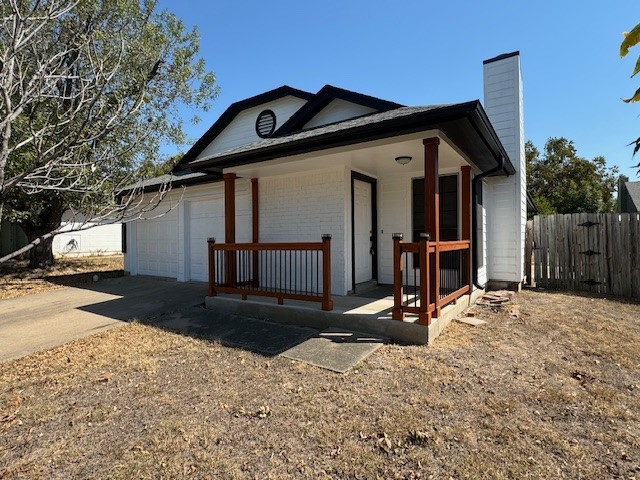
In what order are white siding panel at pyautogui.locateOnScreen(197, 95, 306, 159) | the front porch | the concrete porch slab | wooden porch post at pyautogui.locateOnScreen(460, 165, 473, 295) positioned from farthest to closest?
white siding panel at pyautogui.locateOnScreen(197, 95, 306, 159) → wooden porch post at pyautogui.locateOnScreen(460, 165, 473, 295) → the front porch → the concrete porch slab

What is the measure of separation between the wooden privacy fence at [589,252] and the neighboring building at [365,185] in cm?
115

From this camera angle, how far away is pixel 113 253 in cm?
1977

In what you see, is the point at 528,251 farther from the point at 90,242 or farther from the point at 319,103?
the point at 90,242

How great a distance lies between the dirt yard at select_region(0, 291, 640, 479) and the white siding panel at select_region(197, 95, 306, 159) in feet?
23.8

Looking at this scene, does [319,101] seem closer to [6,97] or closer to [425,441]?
[6,97]

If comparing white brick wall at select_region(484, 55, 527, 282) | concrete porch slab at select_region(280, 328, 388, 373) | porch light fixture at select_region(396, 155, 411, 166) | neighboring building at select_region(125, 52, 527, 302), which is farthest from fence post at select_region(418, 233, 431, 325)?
white brick wall at select_region(484, 55, 527, 282)

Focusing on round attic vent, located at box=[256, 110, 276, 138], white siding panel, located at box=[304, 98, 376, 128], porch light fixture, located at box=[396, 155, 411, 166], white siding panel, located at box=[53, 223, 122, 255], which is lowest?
white siding panel, located at box=[53, 223, 122, 255]

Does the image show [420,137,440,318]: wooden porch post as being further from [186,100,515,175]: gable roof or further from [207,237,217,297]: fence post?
[207,237,217,297]: fence post

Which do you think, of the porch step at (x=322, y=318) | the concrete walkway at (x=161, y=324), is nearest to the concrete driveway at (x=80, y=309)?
the concrete walkway at (x=161, y=324)

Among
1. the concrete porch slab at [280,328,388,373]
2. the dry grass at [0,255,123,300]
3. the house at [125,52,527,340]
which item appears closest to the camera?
the concrete porch slab at [280,328,388,373]

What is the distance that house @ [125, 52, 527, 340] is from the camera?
5.58 metres

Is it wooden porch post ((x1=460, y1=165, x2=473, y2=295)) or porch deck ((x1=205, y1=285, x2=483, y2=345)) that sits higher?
wooden porch post ((x1=460, y1=165, x2=473, y2=295))

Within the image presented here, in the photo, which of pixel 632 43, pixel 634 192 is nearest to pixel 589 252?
pixel 632 43

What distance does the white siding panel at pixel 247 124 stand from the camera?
32.1ft
